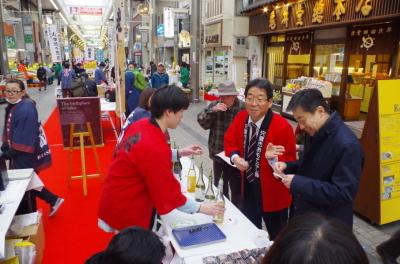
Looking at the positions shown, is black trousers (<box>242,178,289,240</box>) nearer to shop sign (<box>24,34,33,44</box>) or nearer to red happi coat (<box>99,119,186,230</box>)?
red happi coat (<box>99,119,186,230</box>)

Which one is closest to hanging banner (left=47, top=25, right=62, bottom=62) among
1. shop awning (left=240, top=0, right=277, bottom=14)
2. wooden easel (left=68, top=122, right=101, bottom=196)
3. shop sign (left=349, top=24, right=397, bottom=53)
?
shop awning (left=240, top=0, right=277, bottom=14)

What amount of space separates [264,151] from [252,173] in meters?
0.26

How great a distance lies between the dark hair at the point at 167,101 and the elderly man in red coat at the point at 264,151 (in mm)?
856

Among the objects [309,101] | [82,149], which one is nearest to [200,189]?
[309,101]

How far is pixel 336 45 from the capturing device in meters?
9.49

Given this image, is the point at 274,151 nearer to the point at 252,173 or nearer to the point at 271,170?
the point at 271,170

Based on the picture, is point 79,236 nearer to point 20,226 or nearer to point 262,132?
point 20,226

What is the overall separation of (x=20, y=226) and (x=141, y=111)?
1.76 meters

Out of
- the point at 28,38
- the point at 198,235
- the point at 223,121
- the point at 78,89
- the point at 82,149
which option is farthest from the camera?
the point at 28,38

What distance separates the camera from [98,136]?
22.4 ft

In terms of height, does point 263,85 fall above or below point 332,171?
above

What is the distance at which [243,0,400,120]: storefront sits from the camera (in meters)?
7.71

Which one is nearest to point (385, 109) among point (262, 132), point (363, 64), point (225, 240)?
point (262, 132)

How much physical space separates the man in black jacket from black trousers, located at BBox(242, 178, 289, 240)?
64 cm
